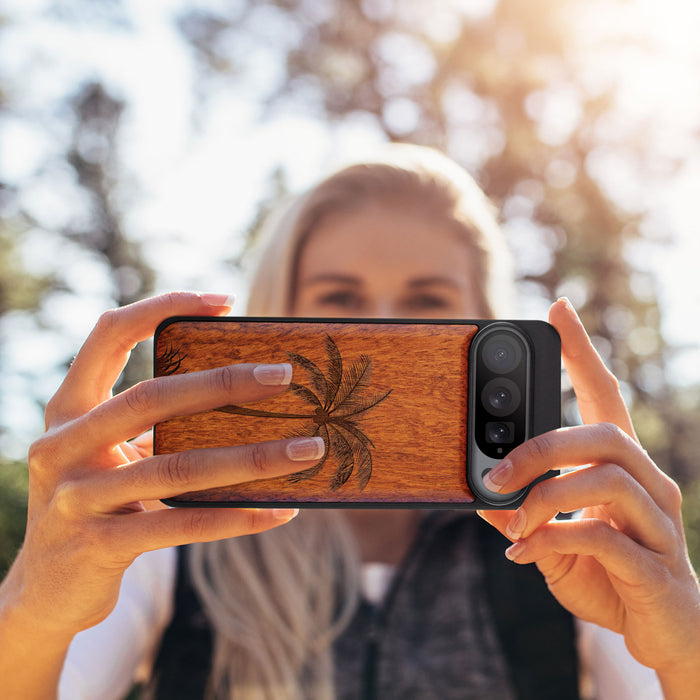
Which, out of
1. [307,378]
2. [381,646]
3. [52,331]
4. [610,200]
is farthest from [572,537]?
[52,331]

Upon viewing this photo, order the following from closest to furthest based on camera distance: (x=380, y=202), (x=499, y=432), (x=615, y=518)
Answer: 1. (x=615, y=518)
2. (x=499, y=432)
3. (x=380, y=202)

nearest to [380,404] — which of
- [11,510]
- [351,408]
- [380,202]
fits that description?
[351,408]

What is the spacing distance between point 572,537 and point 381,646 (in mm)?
1315

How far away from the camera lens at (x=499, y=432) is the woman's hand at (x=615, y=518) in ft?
0.51

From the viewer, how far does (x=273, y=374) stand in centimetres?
134

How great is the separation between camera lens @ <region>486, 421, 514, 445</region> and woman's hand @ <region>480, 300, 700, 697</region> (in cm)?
15

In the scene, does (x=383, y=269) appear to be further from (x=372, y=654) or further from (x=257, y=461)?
(x=372, y=654)

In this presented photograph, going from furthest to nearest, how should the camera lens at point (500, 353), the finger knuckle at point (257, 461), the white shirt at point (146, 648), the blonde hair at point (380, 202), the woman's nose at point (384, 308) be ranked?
the blonde hair at point (380, 202), the woman's nose at point (384, 308), the white shirt at point (146, 648), the camera lens at point (500, 353), the finger knuckle at point (257, 461)

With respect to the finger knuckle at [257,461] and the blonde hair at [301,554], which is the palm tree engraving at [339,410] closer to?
the finger knuckle at [257,461]

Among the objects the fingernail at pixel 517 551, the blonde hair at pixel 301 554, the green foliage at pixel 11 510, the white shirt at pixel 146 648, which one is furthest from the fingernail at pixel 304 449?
the green foliage at pixel 11 510

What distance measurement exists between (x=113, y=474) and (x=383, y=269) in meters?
1.51

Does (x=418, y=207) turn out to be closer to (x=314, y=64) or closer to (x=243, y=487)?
(x=243, y=487)

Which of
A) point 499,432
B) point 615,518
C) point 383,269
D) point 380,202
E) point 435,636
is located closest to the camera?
point 615,518

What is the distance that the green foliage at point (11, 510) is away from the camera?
7023 millimetres
